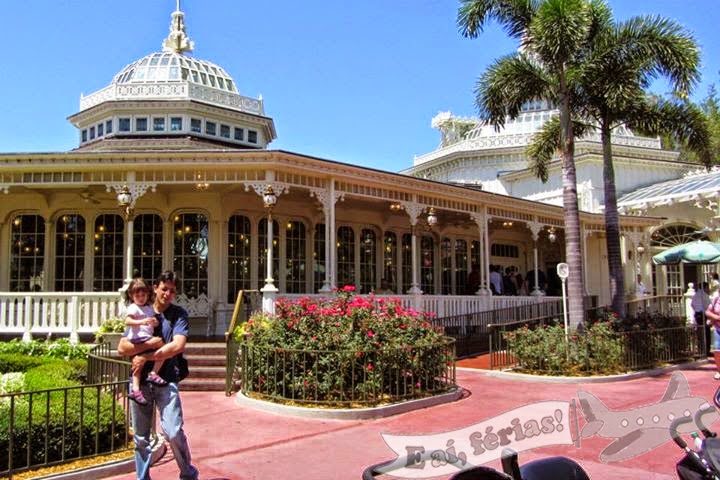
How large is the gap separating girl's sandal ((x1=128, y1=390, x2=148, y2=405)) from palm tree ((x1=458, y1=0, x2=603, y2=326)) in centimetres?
1048

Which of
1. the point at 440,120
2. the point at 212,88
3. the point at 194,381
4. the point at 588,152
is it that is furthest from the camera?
the point at 440,120

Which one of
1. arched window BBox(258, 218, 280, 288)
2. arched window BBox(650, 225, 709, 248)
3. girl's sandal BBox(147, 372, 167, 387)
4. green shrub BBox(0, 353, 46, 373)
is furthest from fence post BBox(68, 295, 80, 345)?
arched window BBox(650, 225, 709, 248)

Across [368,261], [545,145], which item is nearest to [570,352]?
[368,261]

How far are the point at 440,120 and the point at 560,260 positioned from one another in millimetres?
15624

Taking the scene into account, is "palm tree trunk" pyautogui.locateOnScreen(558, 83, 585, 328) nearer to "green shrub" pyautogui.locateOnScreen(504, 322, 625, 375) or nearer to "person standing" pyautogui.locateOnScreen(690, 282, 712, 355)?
"green shrub" pyautogui.locateOnScreen(504, 322, 625, 375)

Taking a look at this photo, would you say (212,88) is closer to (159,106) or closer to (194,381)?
(159,106)

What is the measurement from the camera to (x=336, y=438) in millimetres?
7422

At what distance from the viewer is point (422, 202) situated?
55.6 feet

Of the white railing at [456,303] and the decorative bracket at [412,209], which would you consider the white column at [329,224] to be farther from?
the decorative bracket at [412,209]

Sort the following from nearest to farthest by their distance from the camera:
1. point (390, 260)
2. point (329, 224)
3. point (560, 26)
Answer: point (560, 26), point (329, 224), point (390, 260)

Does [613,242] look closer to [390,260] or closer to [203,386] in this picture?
[390,260]

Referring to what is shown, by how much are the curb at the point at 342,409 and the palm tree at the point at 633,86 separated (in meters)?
8.73

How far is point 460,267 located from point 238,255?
9681 millimetres

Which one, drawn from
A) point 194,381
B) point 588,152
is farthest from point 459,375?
point 588,152
